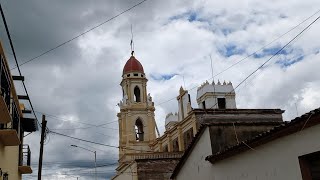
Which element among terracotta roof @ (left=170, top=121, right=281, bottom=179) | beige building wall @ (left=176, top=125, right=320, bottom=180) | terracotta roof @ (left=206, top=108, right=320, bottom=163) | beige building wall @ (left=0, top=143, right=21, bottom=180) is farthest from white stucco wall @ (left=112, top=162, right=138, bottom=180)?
terracotta roof @ (left=206, top=108, right=320, bottom=163)

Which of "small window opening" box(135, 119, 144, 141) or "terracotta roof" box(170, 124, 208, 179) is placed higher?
"small window opening" box(135, 119, 144, 141)

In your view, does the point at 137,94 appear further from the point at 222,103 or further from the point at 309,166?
the point at 309,166

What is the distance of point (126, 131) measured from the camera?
42.8m

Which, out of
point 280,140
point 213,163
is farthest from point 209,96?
point 280,140

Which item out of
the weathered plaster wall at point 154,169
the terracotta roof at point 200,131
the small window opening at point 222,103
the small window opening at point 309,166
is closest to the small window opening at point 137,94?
the small window opening at point 222,103

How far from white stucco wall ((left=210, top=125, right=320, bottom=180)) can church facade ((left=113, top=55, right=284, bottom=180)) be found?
16553 millimetres

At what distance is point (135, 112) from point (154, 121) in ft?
6.70

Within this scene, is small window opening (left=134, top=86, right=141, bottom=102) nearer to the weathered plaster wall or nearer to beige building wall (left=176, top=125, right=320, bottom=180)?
the weathered plaster wall

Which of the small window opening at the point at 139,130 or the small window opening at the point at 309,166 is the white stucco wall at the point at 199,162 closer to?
the small window opening at the point at 309,166

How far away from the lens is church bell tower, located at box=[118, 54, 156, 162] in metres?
42.7

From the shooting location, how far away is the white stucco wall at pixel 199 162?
1443 centimetres

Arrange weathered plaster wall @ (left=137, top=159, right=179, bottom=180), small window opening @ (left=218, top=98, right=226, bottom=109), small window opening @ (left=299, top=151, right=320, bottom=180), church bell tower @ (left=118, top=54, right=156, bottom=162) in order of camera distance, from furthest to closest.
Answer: church bell tower @ (left=118, top=54, right=156, bottom=162)
small window opening @ (left=218, top=98, right=226, bottom=109)
weathered plaster wall @ (left=137, top=159, right=179, bottom=180)
small window opening @ (left=299, top=151, right=320, bottom=180)

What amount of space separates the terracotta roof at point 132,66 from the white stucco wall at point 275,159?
104ft

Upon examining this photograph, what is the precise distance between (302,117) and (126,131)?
34286 mm
